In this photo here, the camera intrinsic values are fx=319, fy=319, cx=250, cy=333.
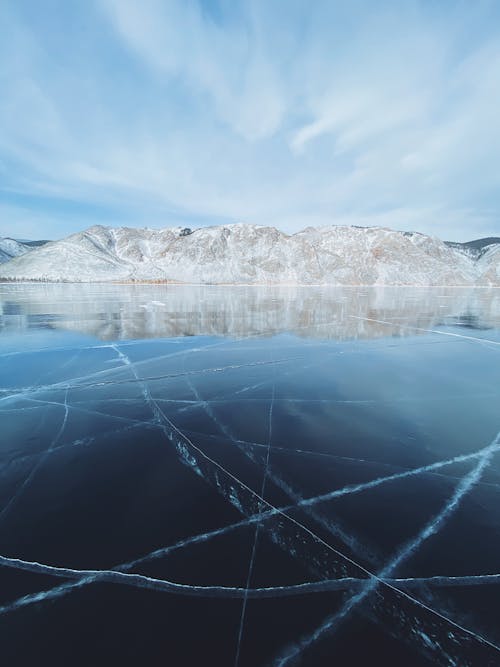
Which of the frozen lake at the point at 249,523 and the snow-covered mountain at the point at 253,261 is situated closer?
the frozen lake at the point at 249,523

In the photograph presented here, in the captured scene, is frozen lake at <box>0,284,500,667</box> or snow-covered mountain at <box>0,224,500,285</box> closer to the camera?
frozen lake at <box>0,284,500,667</box>

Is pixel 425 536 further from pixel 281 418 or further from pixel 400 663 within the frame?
pixel 281 418

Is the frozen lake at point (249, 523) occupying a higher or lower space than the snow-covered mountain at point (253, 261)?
lower

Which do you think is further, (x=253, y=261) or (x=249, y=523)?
(x=253, y=261)

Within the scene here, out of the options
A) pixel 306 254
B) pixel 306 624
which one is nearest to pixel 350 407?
pixel 306 624

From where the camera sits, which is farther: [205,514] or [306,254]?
[306,254]
